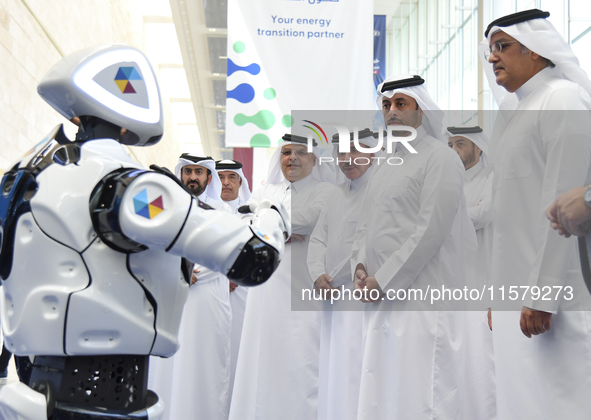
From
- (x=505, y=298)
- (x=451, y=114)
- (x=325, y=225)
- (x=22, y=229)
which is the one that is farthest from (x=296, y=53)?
(x=451, y=114)

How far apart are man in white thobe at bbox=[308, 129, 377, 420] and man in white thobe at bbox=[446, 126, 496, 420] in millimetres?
755

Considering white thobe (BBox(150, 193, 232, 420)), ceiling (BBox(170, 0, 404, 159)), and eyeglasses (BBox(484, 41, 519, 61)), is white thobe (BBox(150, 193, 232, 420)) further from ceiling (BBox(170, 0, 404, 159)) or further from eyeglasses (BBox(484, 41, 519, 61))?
ceiling (BBox(170, 0, 404, 159))

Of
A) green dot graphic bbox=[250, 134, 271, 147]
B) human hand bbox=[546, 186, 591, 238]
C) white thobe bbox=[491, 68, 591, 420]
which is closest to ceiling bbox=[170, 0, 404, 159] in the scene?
green dot graphic bbox=[250, 134, 271, 147]

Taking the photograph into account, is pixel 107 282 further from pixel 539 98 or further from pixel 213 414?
pixel 213 414

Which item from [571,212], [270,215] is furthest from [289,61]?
[571,212]

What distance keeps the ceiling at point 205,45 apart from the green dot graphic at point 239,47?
5082 mm

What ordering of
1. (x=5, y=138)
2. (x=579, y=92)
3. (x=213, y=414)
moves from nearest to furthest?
(x=579, y=92), (x=213, y=414), (x=5, y=138)

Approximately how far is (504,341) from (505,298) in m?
0.18

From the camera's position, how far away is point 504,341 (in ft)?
7.86

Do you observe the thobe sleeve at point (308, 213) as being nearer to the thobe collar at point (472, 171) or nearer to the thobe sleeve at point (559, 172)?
the thobe collar at point (472, 171)

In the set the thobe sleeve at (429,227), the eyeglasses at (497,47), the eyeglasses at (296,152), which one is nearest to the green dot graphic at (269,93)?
the eyeglasses at (296,152)

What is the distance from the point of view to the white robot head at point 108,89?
5.91 feet

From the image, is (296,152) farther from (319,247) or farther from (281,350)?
(281,350)

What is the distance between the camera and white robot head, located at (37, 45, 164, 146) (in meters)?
1.80
